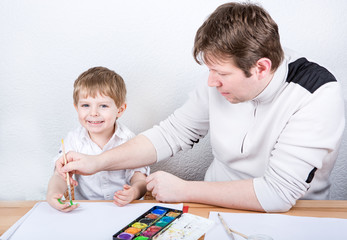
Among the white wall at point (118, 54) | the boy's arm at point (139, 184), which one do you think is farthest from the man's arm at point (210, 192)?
the white wall at point (118, 54)

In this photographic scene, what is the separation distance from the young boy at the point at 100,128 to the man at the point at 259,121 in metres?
0.20

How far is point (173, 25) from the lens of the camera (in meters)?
1.90

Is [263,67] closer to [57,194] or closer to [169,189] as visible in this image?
[169,189]

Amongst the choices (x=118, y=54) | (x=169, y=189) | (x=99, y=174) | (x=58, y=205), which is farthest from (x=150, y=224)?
(x=118, y=54)

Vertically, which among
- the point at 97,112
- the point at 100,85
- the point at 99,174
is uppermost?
the point at 100,85

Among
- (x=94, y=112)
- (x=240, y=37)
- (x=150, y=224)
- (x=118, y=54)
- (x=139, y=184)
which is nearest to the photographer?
(x=150, y=224)

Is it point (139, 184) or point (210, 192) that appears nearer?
point (210, 192)

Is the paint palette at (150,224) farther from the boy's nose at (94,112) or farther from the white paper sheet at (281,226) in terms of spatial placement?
the boy's nose at (94,112)

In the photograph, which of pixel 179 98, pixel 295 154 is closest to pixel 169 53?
pixel 179 98

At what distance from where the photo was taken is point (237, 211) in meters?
1.17

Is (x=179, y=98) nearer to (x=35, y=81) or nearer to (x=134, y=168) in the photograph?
(x=134, y=168)

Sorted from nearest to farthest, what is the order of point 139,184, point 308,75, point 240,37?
point 240,37
point 308,75
point 139,184

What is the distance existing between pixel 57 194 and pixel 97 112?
0.43m

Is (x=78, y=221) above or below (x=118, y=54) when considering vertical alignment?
below
